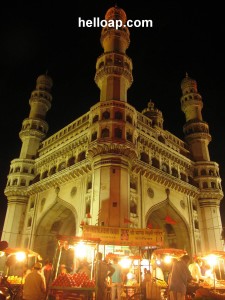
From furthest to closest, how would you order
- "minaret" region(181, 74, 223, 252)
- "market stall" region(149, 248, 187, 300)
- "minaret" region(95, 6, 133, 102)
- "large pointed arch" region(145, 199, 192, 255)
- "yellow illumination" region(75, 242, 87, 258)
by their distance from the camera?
"minaret" region(181, 74, 223, 252), "large pointed arch" region(145, 199, 192, 255), "minaret" region(95, 6, 133, 102), "yellow illumination" region(75, 242, 87, 258), "market stall" region(149, 248, 187, 300)

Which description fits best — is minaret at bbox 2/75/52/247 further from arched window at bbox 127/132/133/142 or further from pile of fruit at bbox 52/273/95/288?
pile of fruit at bbox 52/273/95/288

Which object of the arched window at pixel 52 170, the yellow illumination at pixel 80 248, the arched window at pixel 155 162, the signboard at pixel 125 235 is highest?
the arched window at pixel 155 162

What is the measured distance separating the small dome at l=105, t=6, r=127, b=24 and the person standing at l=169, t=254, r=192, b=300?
112ft

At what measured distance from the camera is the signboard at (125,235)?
17.7m

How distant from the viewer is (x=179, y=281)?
817 centimetres

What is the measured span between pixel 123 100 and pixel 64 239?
21.5 meters

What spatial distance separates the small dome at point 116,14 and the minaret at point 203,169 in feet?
47.4

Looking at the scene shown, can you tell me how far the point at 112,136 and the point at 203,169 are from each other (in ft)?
51.7

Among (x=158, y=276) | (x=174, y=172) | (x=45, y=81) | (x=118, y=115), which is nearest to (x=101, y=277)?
(x=158, y=276)

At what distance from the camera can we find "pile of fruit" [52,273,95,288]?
29.4 ft

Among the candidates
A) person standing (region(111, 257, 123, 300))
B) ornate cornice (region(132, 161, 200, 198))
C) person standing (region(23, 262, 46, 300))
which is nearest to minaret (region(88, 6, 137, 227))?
ornate cornice (region(132, 161, 200, 198))

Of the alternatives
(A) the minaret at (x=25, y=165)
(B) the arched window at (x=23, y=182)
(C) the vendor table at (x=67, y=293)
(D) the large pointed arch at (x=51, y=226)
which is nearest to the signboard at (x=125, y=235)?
(C) the vendor table at (x=67, y=293)

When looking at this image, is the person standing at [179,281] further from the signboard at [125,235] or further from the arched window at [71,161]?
the arched window at [71,161]

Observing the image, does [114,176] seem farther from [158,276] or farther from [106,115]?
[158,276]
